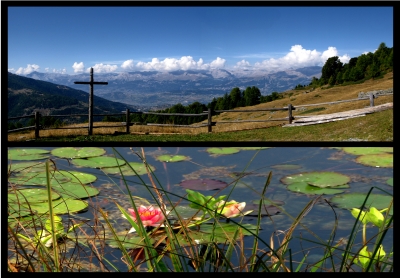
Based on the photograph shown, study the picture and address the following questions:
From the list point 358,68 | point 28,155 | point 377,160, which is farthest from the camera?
point 358,68

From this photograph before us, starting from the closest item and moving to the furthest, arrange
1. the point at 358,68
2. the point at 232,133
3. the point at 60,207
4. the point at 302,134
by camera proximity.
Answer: the point at 60,207 < the point at 302,134 < the point at 232,133 < the point at 358,68

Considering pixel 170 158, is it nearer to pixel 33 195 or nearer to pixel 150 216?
pixel 33 195

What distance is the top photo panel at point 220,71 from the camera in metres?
11.0

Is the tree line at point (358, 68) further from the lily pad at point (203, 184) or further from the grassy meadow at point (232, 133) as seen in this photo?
the lily pad at point (203, 184)

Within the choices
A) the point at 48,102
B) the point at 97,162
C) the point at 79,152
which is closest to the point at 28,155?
the point at 79,152

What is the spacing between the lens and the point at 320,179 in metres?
2.14

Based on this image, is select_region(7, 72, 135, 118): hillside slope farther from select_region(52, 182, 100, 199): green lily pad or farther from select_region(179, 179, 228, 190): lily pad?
select_region(179, 179, 228, 190): lily pad

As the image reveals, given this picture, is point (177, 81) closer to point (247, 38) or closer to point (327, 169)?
point (247, 38)

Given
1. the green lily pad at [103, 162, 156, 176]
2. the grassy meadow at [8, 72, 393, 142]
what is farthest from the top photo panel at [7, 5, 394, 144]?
the green lily pad at [103, 162, 156, 176]

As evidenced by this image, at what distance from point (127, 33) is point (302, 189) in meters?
58.7

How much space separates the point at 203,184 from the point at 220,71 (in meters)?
69.5

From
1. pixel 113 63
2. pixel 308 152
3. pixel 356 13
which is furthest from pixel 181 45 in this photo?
pixel 308 152
